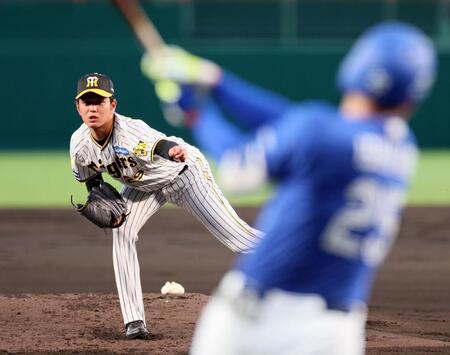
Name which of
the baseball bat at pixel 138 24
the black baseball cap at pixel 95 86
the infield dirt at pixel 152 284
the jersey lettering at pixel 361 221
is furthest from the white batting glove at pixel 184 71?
the infield dirt at pixel 152 284

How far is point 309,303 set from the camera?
127 inches

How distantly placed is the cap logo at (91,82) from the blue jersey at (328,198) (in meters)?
3.63

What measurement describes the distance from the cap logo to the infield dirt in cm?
157

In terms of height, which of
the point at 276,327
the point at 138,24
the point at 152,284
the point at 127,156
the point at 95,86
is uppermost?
the point at 95,86

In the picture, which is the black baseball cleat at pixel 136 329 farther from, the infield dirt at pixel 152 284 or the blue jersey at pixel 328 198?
the blue jersey at pixel 328 198

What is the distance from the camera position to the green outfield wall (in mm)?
20547

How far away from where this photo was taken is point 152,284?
9383 mm

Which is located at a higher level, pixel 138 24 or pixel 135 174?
pixel 135 174

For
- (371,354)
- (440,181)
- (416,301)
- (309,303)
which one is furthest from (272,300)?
(440,181)

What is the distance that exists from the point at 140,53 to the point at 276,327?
57.5 ft

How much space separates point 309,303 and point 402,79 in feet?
2.27

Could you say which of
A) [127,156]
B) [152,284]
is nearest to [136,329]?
[127,156]

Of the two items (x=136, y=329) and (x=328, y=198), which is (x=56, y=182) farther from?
(x=328, y=198)

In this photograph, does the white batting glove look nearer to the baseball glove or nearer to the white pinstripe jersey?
the white pinstripe jersey
